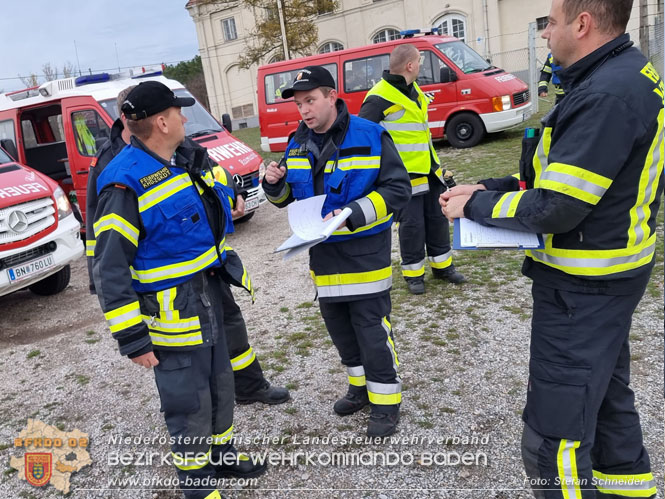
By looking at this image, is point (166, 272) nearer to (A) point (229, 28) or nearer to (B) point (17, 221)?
(B) point (17, 221)

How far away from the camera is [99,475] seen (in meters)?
2.95

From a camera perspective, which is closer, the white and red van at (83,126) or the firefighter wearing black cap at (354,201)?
the firefighter wearing black cap at (354,201)

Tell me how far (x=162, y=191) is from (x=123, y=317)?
57 centimetres

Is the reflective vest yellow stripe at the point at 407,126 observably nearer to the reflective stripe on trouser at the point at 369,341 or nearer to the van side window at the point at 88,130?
the reflective stripe on trouser at the point at 369,341

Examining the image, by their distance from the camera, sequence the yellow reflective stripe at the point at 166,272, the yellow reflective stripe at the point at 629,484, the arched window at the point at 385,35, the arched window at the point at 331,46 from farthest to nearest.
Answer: the arched window at the point at 331,46, the arched window at the point at 385,35, the yellow reflective stripe at the point at 166,272, the yellow reflective stripe at the point at 629,484

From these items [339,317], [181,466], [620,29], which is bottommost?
[181,466]

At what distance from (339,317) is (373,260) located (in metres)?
0.46

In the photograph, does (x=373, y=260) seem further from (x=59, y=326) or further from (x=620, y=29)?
(x=59, y=326)

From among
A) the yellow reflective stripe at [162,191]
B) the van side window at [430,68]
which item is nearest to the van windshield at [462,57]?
the van side window at [430,68]

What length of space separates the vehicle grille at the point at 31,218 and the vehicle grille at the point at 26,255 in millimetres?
170

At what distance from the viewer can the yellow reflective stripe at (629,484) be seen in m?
2.11

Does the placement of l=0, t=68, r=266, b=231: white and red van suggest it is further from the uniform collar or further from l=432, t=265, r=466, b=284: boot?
the uniform collar

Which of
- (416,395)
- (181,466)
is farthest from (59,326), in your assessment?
(416,395)

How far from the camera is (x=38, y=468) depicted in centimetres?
304
